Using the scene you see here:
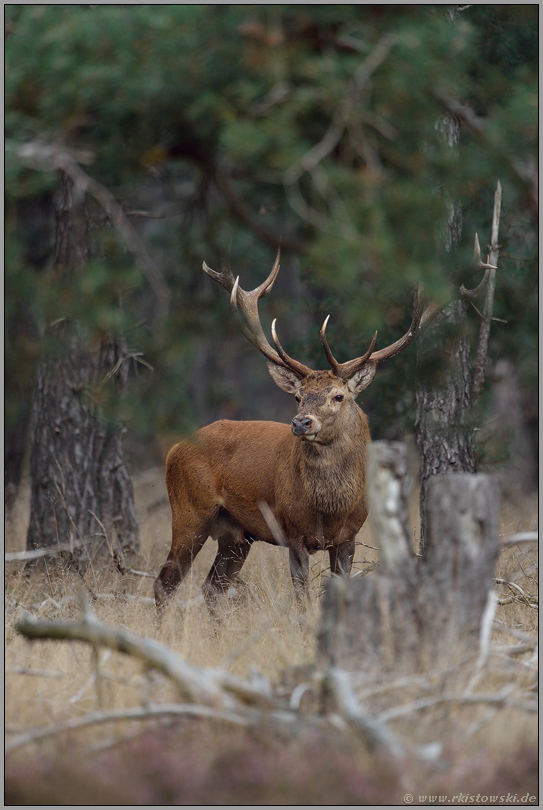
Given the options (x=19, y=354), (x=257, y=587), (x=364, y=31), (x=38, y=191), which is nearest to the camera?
(x=364, y=31)

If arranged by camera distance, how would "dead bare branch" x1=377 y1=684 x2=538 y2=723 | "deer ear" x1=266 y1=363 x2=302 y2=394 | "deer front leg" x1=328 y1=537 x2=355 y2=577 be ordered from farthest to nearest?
"deer ear" x1=266 y1=363 x2=302 y2=394, "deer front leg" x1=328 y1=537 x2=355 y2=577, "dead bare branch" x1=377 y1=684 x2=538 y2=723

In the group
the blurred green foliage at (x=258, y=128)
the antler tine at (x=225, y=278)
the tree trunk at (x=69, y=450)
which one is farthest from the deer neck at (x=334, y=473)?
the blurred green foliage at (x=258, y=128)

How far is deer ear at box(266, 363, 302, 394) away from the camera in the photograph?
23.3 ft

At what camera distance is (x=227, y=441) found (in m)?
7.55

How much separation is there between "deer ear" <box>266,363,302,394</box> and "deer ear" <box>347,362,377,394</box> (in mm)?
452

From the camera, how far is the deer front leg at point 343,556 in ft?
22.0

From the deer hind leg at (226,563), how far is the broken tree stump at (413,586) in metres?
3.27

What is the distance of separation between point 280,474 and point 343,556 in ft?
2.72

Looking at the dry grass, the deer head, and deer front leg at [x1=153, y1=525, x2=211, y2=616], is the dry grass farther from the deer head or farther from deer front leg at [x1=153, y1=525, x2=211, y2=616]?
deer front leg at [x1=153, y1=525, x2=211, y2=616]

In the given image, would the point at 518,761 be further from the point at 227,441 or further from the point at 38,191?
the point at 227,441

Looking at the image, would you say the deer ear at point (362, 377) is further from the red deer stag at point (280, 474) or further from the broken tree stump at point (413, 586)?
the broken tree stump at point (413, 586)

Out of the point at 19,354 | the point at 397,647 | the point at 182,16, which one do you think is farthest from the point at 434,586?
the point at 182,16

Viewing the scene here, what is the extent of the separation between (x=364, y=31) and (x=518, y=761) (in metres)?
3.20

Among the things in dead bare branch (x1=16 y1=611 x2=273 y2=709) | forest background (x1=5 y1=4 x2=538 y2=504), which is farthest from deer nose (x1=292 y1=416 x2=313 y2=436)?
dead bare branch (x1=16 y1=611 x2=273 y2=709)
